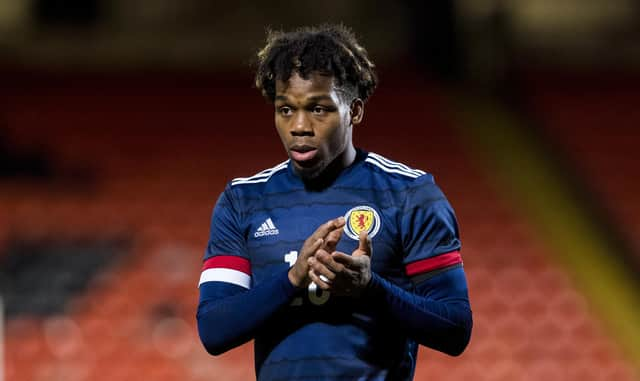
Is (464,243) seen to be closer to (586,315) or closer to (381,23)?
(586,315)

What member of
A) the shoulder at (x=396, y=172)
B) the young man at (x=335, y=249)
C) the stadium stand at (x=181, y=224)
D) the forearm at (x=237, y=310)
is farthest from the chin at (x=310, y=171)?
the stadium stand at (x=181, y=224)

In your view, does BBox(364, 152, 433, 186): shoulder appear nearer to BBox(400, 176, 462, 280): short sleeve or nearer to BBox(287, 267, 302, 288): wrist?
BBox(400, 176, 462, 280): short sleeve

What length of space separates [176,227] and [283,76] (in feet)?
13.8

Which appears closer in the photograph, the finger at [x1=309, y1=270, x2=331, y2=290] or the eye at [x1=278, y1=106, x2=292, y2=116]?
the finger at [x1=309, y1=270, x2=331, y2=290]

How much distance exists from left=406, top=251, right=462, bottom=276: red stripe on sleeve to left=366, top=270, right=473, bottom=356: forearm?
5 cm

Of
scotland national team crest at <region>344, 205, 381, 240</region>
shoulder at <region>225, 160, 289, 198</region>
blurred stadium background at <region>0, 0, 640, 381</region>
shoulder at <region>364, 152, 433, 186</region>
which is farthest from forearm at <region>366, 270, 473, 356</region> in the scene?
blurred stadium background at <region>0, 0, 640, 381</region>

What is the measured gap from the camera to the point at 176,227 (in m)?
6.07

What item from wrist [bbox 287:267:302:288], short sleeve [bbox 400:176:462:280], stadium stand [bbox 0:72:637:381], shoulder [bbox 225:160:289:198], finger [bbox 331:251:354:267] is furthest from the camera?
stadium stand [bbox 0:72:637:381]

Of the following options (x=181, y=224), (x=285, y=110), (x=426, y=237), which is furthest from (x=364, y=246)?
(x=181, y=224)

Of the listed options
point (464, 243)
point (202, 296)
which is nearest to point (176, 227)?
point (464, 243)

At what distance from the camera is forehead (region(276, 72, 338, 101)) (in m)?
1.92

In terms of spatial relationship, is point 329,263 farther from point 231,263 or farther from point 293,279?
point 231,263

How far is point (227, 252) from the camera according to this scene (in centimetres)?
201

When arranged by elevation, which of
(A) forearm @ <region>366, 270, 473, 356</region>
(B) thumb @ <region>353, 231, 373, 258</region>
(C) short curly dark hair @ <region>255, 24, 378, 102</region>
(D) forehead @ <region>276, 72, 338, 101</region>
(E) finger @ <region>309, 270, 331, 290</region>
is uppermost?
(C) short curly dark hair @ <region>255, 24, 378, 102</region>
